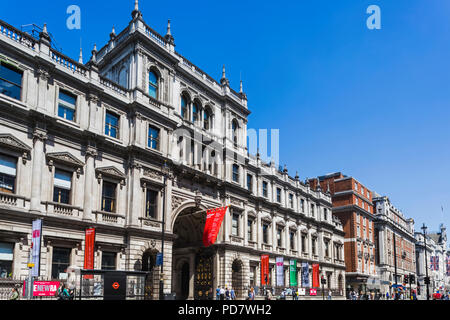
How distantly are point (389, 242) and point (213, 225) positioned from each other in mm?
66341

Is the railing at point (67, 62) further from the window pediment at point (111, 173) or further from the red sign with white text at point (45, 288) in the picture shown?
the red sign with white text at point (45, 288)

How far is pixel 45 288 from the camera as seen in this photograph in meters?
22.6

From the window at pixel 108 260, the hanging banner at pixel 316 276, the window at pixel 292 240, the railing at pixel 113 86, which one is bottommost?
the hanging banner at pixel 316 276

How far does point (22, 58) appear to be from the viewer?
25328 mm

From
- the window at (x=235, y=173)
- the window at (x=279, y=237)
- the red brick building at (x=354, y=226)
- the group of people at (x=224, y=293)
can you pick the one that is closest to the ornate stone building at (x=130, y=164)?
the window at (x=235, y=173)

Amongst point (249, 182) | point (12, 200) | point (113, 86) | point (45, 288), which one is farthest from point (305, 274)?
point (12, 200)

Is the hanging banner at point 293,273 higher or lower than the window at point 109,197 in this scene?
lower

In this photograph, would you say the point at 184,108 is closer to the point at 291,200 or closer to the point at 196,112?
the point at 196,112

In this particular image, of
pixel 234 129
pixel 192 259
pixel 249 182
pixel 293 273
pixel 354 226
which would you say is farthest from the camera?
pixel 354 226

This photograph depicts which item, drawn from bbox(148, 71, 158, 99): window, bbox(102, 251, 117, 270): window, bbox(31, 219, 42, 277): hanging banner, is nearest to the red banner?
bbox(102, 251, 117, 270): window

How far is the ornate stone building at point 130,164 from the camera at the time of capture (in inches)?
973

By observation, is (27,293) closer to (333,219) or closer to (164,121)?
(164,121)

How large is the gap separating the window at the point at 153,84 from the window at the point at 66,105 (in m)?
7.18

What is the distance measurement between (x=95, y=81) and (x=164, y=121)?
673 centimetres
